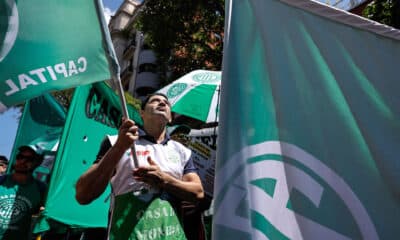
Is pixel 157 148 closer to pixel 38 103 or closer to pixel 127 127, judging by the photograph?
pixel 127 127

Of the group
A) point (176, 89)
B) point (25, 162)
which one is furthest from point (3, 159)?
point (176, 89)

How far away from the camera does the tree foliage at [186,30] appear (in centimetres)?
1156

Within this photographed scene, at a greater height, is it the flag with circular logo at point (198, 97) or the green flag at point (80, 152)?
the flag with circular logo at point (198, 97)

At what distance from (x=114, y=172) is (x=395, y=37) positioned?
1311 millimetres

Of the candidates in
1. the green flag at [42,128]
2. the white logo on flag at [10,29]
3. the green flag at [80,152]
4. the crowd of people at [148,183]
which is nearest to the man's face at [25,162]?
the green flag at [80,152]

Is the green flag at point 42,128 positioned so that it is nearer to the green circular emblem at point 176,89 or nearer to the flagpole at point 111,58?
the green circular emblem at point 176,89

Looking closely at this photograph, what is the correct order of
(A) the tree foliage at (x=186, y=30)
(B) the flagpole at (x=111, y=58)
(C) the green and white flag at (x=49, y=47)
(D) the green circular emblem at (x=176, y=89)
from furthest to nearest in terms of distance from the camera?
(A) the tree foliage at (x=186, y=30), (D) the green circular emblem at (x=176, y=89), (B) the flagpole at (x=111, y=58), (C) the green and white flag at (x=49, y=47)

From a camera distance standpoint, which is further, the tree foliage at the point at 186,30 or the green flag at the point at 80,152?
the tree foliage at the point at 186,30

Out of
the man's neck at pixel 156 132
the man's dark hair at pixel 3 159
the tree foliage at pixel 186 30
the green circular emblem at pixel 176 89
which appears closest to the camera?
the man's neck at pixel 156 132

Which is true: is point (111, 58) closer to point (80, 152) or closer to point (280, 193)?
point (280, 193)

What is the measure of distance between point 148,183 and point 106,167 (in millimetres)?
182

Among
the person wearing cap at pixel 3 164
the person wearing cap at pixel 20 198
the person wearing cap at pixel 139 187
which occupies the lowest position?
the person wearing cap at pixel 3 164

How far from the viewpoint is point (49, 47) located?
1686mm

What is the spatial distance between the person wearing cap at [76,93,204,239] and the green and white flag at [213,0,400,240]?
16.2 inches
